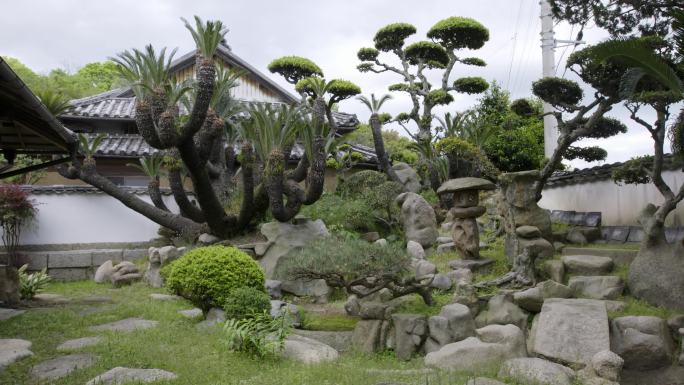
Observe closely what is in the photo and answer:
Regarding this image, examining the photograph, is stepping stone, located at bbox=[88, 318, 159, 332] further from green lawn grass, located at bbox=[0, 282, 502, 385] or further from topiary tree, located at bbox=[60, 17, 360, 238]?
topiary tree, located at bbox=[60, 17, 360, 238]

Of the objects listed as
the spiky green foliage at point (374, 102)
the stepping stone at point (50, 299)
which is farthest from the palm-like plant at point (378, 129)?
the stepping stone at point (50, 299)

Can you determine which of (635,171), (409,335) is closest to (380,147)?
(635,171)

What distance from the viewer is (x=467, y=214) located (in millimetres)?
9703

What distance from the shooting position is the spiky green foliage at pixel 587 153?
40.9 ft

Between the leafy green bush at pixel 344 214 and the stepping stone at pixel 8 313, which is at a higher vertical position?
the leafy green bush at pixel 344 214

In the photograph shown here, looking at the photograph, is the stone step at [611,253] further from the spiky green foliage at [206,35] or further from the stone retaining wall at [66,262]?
the stone retaining wall at [66,262]

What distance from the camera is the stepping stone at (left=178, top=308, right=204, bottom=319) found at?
27.8 feet

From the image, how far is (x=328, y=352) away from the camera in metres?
6.59

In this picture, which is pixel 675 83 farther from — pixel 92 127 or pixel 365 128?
pixel 365 128

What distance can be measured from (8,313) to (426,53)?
15.5 meters

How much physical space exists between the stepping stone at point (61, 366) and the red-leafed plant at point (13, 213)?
8.36 m

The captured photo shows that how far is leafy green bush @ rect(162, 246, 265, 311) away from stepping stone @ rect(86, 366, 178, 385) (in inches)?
89.9

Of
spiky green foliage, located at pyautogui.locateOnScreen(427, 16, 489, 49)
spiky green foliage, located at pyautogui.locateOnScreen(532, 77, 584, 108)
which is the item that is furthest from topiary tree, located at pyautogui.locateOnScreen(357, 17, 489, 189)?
spiky green foliage, located at pyautogui.locateOnScreen(532, 77, 584, 108)

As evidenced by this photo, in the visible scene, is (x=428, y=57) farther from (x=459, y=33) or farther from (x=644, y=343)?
(x=644, y=343)
